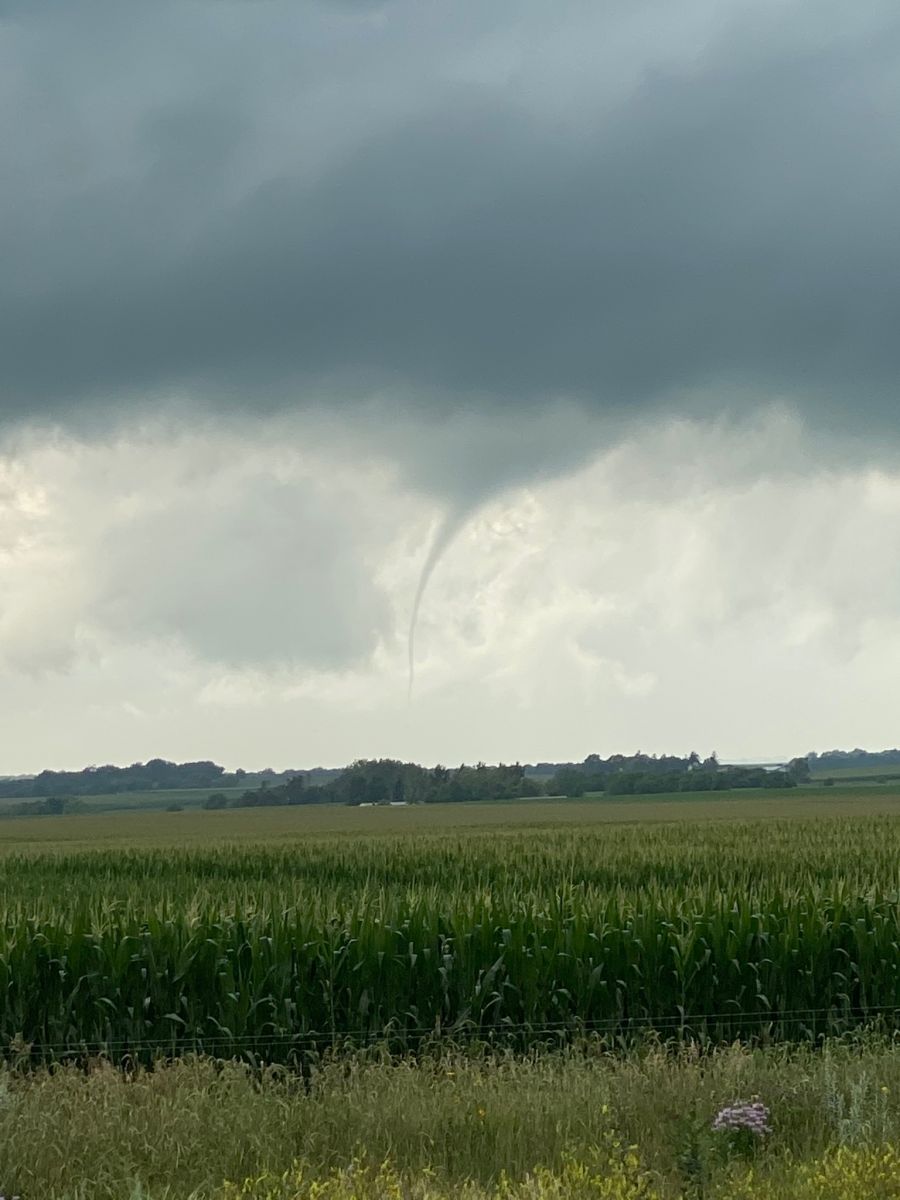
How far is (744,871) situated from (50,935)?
550 inches

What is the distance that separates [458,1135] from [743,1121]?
1775 mm

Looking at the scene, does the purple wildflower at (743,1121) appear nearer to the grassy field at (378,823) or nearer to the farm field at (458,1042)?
the farm field at (458,1042)

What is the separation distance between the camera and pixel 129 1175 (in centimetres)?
774

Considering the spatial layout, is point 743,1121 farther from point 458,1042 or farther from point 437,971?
point 437,971

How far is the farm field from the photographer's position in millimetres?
7824

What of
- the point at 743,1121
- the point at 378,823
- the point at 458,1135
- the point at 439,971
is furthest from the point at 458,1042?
the point at 378,823

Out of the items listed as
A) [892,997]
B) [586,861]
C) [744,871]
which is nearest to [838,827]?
[586,861]

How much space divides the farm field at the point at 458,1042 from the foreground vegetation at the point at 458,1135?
2 centimetres

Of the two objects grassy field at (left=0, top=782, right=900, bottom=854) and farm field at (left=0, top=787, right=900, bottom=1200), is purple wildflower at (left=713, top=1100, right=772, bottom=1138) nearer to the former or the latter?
farm field at (left=0, top=787, right=900, bottom=1200)

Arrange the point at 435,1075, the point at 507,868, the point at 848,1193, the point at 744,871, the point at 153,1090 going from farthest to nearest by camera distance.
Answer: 1. the point at 507,868
2. the point at 744,871
3. the point at 435,1075
4. the point at 153,1090
5. the point at 848,1193

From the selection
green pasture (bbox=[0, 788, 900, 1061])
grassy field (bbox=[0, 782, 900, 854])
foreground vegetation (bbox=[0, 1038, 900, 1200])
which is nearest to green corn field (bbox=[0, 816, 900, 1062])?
green pasture (bbox=[0, 788, 900, 1061])

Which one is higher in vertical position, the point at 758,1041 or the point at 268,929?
the point at 268,929

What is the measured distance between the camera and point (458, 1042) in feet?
43.7

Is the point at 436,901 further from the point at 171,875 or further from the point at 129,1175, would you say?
the point at 171,875
